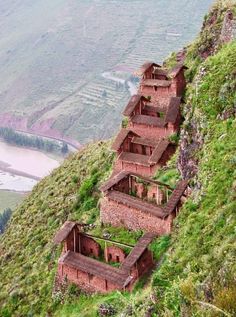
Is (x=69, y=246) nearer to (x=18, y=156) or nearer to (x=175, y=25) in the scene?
(x=18, y=156)

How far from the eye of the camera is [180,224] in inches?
882

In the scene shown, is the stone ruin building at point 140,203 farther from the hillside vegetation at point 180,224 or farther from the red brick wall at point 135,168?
the red brick wall at point 135,168

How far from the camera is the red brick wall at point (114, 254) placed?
977 inches

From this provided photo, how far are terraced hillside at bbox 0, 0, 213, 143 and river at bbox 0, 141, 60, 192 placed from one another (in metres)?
10.1

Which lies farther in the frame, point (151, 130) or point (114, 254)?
point (151, 130)

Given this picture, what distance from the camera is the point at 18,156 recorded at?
368 ft

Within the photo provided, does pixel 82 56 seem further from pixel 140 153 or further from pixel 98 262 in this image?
pixel 98 262

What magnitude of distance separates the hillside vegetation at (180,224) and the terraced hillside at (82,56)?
7586 centimetres

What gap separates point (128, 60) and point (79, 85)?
13.5m

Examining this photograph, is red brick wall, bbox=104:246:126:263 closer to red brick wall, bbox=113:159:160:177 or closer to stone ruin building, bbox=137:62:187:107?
red brick wall, bbox=113:159:160:177

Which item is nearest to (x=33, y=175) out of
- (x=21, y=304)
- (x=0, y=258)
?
(x=0, y=258)

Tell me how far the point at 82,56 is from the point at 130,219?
143 m

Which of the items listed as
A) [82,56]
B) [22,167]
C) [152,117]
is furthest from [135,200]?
[82,56]

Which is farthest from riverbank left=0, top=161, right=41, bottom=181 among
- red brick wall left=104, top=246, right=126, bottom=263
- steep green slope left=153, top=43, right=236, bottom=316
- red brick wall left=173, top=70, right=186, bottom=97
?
steep green slope left=153, top=43, right=236, bottom=316
